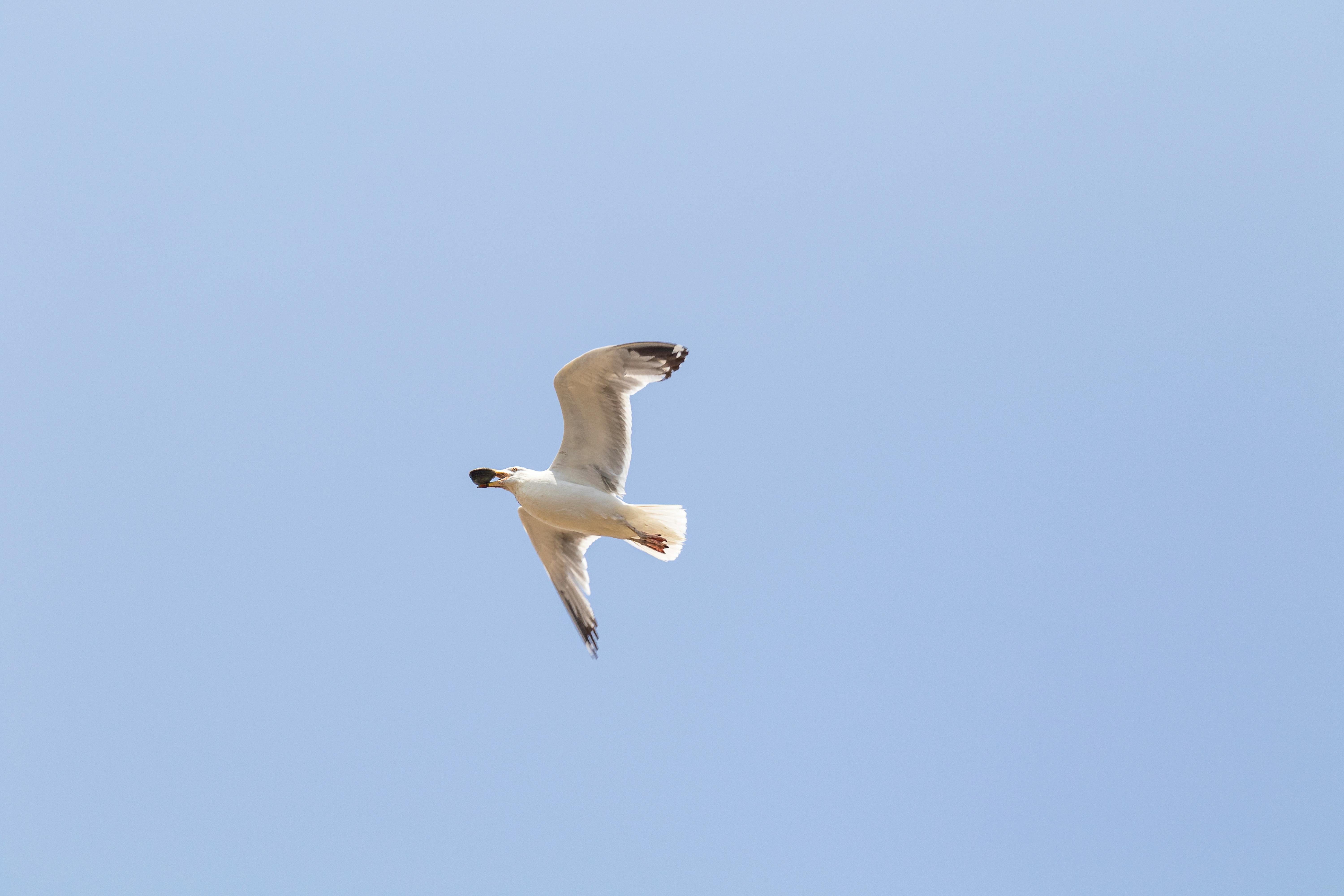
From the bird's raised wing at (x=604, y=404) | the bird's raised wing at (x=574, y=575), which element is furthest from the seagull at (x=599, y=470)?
the bird's raised wing at (x=574, y=575)

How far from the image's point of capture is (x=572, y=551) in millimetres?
11562

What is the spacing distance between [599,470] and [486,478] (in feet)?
3.74

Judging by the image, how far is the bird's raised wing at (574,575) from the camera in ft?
37.8

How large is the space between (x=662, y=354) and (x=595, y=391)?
0.81 metres

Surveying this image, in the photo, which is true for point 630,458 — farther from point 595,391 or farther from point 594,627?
point 594,627

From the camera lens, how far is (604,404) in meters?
10.2

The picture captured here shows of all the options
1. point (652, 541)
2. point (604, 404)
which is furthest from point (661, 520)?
point (604, 404)

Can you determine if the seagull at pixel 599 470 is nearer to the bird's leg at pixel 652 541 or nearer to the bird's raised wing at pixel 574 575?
the bird's leg at pixel 652 541

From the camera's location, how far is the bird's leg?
10.5m

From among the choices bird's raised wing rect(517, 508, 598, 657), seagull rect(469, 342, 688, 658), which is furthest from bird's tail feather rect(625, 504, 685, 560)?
bird's raised wing rect(517, 508, 598, 657)

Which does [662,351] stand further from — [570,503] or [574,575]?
[574,575]

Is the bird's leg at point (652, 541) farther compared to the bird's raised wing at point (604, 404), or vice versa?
the bird's leg at point (652, 541)

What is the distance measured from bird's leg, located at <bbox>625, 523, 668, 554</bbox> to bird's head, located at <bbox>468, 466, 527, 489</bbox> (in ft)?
4.30

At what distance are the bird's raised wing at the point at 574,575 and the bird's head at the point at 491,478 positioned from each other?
1209 millimetres
